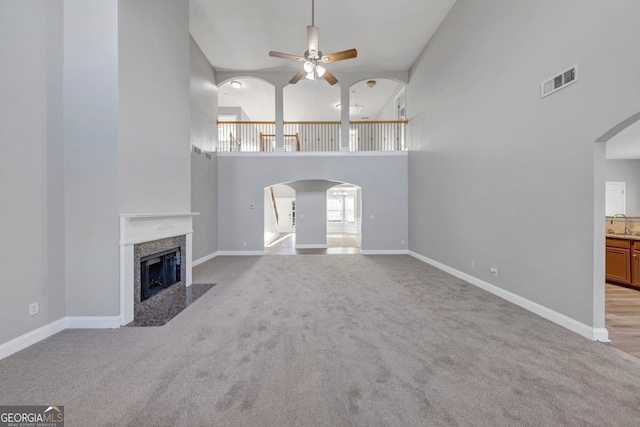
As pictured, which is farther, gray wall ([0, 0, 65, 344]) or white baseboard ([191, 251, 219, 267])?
white baseboard ([191, 251, 219, 267])

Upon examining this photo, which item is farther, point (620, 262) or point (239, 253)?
point (239, 253)

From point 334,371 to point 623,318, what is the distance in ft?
11.1

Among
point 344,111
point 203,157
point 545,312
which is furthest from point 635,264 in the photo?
point 203,157

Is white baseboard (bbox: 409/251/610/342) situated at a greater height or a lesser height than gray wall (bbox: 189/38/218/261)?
lesser

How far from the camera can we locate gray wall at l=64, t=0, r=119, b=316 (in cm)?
255

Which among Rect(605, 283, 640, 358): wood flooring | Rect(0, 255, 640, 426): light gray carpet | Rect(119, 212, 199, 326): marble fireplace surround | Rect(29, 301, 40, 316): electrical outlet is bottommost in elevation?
Rect(0, 255, 640, 426): light gray carpet

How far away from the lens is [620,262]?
3.77 metres

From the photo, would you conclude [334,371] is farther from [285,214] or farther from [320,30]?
[285,214]

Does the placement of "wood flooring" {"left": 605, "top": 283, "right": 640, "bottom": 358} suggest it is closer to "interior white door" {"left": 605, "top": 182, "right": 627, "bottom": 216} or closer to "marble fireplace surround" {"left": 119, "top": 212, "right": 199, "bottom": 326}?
"interior white door" {"left": 605, "top": 182, "right": 627, "bottom": 216}

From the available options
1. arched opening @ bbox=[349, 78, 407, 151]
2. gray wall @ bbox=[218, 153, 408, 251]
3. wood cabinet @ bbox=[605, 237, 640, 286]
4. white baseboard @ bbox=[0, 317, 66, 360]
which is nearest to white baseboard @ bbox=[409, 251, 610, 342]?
wood cabinet @ bbox=[605, 237, 640, 286]

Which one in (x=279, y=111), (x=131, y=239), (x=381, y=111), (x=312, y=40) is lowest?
(x=131, y=239)

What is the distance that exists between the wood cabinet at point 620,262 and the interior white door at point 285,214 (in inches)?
504

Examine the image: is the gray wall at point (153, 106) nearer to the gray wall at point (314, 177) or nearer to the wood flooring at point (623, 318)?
the gray wall at point (314, 177)

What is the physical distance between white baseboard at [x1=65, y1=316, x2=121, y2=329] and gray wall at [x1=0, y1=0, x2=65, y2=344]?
0.41 ft
